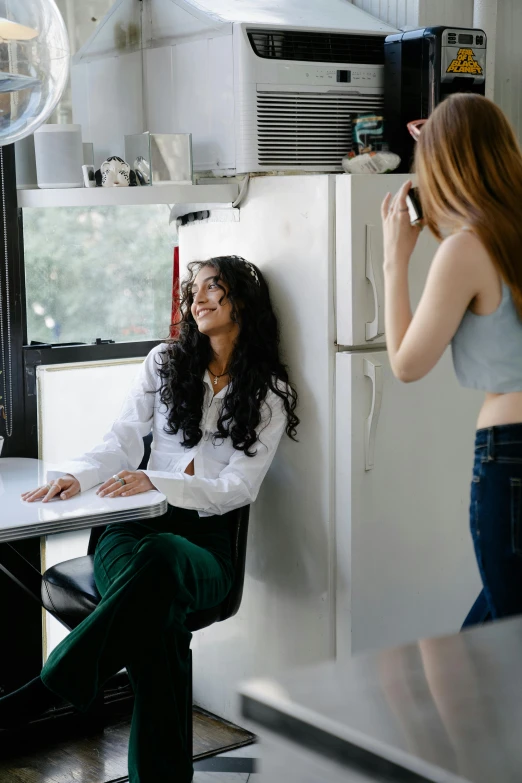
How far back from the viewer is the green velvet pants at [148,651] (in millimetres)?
2387

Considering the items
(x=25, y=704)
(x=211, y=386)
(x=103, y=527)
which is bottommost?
(x=25, y=704)

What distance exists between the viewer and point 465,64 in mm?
2936

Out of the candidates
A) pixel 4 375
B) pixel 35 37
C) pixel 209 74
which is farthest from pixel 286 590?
pixel 35 37

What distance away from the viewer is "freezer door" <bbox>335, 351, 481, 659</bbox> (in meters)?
2.75

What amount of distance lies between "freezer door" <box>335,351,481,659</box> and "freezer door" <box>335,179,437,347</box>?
0.24ft

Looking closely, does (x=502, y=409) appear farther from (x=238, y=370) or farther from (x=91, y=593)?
(x=91, y=593)

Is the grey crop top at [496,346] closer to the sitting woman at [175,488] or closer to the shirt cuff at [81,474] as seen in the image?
the sitting woman at [175,488]

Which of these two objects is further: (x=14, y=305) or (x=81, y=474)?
(x=14, y=305)

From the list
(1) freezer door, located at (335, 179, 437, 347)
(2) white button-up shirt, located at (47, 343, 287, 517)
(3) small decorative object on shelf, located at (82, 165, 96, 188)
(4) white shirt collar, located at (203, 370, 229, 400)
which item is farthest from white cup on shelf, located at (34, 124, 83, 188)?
(1) freezer door, located at (335, 179, 437, 347)

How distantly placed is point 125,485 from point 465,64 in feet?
5.04

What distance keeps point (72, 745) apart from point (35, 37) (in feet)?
7.29

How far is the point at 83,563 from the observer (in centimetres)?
285

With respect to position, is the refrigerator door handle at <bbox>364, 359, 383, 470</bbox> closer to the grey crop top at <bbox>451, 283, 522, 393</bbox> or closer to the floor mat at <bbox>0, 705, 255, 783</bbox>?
the grey crop top at <bbox>451, 283, 522, 393</bbox>

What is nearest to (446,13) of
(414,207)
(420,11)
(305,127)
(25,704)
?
(420,11)
